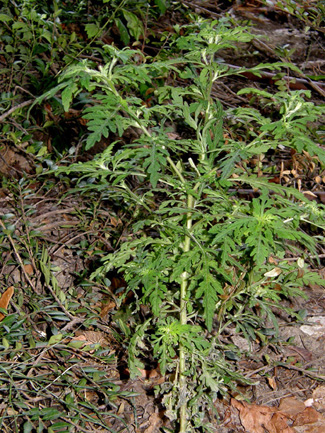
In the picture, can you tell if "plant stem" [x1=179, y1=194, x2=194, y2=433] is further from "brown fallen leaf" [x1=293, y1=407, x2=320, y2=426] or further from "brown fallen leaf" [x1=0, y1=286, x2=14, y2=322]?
"brown fallen leaf" [x1=0, y1=286, x2=14, y2=322]

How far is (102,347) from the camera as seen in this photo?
8.48 ft

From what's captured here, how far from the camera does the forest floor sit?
7.36ft

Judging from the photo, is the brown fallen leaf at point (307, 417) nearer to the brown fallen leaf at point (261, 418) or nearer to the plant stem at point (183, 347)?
the brown fallen leaf at point (261, 418)

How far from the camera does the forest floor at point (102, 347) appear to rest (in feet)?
7.36

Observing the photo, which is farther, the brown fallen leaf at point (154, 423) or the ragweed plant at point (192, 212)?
the brown fallen leaf at point (154, 423)

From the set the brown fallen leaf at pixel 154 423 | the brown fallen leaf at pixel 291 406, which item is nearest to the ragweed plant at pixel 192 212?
the brown fallen leaf at pixel 154 423

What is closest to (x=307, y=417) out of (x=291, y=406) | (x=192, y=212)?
(x=291, y=406)

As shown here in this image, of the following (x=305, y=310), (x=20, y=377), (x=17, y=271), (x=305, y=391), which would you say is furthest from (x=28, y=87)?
(x=305, y=391)

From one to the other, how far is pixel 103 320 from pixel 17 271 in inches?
25.5

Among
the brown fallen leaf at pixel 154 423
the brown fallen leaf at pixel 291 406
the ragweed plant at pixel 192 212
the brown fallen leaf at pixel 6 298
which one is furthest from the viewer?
the brown fallen leaf at pixel 6 298

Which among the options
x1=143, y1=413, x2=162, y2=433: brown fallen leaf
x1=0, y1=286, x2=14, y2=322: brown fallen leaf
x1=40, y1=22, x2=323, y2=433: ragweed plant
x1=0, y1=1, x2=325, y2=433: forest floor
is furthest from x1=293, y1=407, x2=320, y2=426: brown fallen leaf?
x1=0, y1=286, x2=14, y2=322: brown fallen leaf

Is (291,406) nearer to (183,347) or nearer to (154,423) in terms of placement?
(154,423)

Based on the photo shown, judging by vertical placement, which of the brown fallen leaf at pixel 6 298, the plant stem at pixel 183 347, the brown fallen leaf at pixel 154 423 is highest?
the plant stem at pixel 183 347

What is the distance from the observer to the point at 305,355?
2.60 metres
